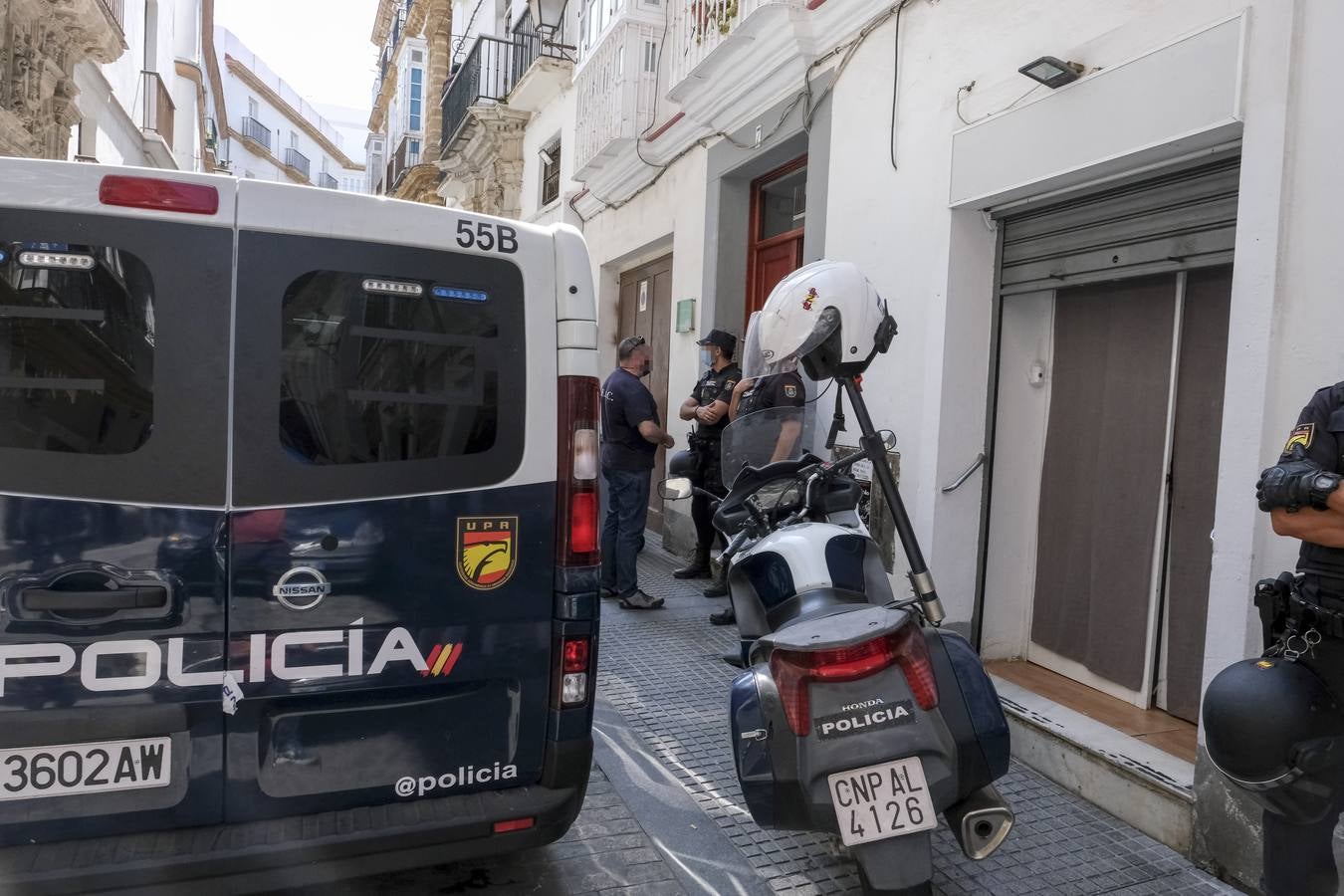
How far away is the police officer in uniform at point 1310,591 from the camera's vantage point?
2318mm

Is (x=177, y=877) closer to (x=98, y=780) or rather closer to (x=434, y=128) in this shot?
(x=98, y=780)

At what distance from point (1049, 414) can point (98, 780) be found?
413cm

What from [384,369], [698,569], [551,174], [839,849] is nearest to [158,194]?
[384,369]

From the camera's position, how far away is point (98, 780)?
7.13ft

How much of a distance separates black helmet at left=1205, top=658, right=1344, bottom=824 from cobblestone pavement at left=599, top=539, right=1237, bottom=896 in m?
0.77

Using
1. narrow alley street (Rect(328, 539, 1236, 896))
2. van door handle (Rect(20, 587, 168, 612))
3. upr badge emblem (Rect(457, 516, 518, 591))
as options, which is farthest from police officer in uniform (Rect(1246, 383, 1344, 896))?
van door handle (Rect(20, 587, 168, 612))

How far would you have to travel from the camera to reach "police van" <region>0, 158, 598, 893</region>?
7.00ft

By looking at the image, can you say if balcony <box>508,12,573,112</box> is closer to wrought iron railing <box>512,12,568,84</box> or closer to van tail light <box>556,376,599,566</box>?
wrought iron railing <box>512,12,568,84</box>

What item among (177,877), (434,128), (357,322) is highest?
(434,128)

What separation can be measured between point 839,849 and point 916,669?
1.06 m

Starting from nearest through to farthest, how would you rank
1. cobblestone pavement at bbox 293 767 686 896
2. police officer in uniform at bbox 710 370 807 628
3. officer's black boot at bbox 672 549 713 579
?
cobblestone pavement at bbox 293 767 686 896 < police officer in uniform at bbox 710 370 807 628 < officer's black boot at bbox 672 549 713 579

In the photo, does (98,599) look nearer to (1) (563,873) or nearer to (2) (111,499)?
(2) (111,499)

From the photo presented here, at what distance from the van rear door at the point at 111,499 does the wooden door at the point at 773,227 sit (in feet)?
18.3

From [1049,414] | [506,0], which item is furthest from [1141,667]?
[506,0]
